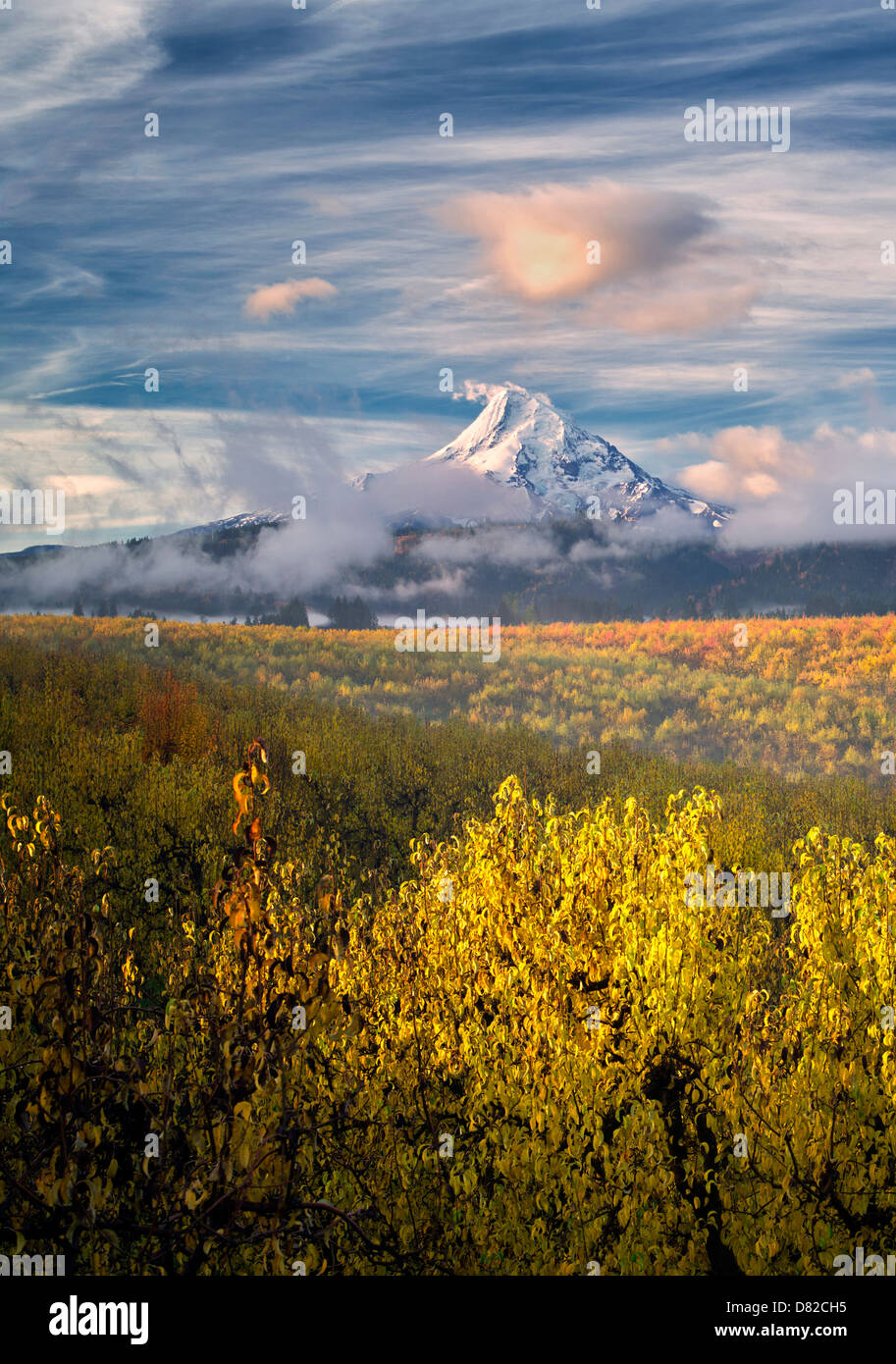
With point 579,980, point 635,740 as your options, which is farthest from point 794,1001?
point 635,740

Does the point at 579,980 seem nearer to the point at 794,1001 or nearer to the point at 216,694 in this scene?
the point at 794,1001

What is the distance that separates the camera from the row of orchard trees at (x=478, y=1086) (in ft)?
20.1

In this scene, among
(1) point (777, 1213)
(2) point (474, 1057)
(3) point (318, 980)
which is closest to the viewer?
(3) point (318, 980)

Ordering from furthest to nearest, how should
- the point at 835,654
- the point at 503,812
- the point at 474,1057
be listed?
the point at 835,654
the point at 503,812
the point at 474,1057

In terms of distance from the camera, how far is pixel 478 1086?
9344 mm

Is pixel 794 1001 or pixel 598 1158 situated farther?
pixel 794 1001

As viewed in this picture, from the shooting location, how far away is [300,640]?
2650 inches

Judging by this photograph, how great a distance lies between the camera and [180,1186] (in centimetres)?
688

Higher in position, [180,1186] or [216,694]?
[216,694]

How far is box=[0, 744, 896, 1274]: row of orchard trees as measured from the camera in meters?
6.12

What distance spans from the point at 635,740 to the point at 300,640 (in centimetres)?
2591
